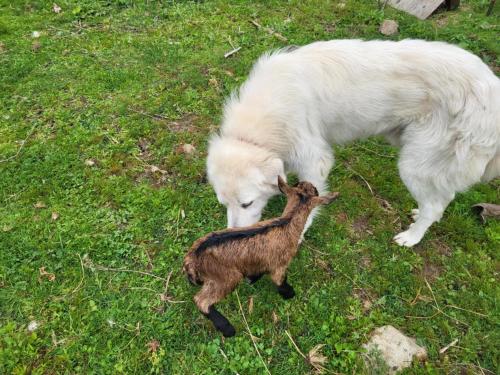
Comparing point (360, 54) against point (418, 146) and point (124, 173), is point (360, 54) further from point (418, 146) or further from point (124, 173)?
point (124, 173)

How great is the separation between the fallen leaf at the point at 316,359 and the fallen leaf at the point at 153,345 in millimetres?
1250

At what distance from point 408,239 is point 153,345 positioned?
2.67m

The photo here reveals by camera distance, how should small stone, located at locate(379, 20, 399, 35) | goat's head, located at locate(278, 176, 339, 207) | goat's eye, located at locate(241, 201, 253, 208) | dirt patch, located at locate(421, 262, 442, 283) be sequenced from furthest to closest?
small stone, located at locate(379, 20, 399, 35), dirt patch, located at locate(421, 262, 442, 283), goat's eye, located at locate(241, 201, 253, 208), goat's head, located at locate(278, 176, 339, 207)

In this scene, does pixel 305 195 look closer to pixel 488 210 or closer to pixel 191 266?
pixel 191 266

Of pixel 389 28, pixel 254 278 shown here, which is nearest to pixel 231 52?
pixel 389 28

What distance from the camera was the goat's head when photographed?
2.96 metres

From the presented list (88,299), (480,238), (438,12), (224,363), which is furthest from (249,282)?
(438,12)

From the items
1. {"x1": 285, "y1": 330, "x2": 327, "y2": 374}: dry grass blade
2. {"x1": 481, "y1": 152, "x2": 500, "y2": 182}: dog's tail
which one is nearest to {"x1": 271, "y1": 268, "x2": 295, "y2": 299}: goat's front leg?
{"x1": 285, "y1": 330, "x2": 327, "y2": 374}: dry grass blade

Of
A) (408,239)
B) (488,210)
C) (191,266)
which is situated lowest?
(408,239)

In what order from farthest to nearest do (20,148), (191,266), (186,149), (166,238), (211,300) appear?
1. (186,149)
2. (20,148)
3. (166,238)
4. (211,300)
5. (191,266)

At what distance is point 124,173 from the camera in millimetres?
4449

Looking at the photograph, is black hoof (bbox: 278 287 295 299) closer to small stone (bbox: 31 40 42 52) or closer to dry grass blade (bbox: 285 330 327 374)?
dry grass blade (bbox: 285 330 327 374)

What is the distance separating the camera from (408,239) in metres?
3.88

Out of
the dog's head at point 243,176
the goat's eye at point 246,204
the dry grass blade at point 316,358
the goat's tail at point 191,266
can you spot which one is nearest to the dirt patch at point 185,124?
the dog's head at point 243,176
